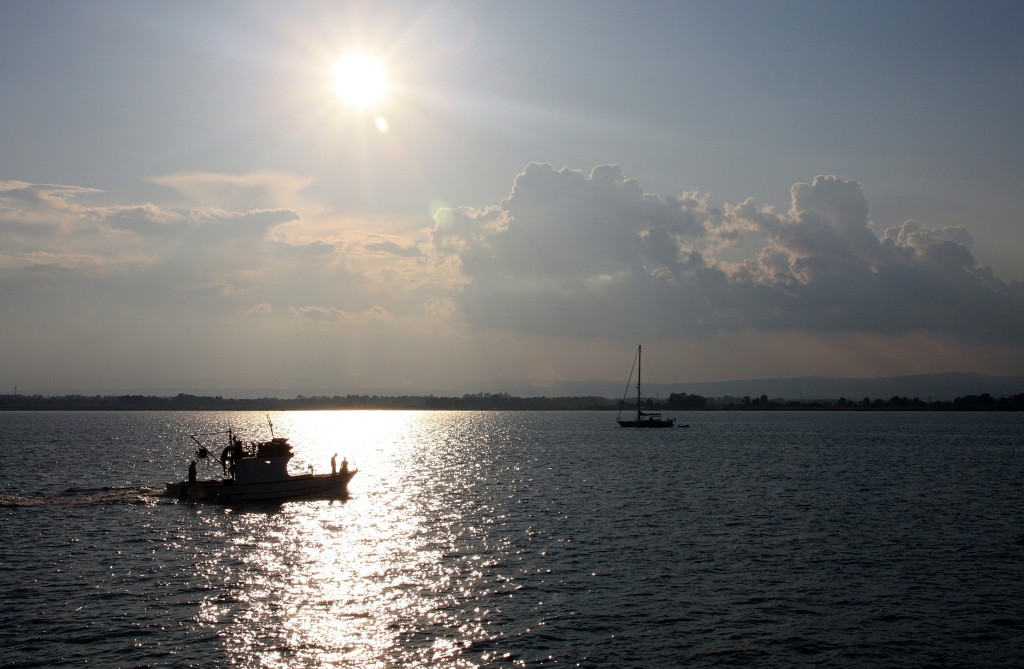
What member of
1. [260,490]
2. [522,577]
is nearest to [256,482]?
[260,490]

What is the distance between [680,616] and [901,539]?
22318 millimetres

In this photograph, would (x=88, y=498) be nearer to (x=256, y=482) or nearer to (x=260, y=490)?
(x=256, y=482)

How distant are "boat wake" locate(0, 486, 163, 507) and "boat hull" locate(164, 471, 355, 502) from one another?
2.36 m

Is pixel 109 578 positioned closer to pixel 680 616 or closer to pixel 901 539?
pixel 680 616

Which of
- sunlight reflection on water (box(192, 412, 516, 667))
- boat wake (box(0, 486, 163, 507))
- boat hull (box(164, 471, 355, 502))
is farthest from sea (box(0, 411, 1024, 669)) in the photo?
boat hull (box(164, 471, 355, 502))

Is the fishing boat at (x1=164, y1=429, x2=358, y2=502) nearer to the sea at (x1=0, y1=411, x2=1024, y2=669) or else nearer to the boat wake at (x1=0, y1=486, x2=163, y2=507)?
the sea at (x1=0, y1=411, x2=1024, y2=669)

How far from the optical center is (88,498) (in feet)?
208

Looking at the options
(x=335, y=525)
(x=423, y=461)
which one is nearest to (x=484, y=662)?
(x=335, y=525)

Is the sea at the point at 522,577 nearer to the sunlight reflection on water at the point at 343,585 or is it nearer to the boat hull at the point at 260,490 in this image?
the sunlight reflection on water at the point at 343,585

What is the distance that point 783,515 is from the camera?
55906mm

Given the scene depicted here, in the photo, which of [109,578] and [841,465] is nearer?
[109,578]

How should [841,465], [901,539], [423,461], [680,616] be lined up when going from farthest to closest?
[423,461] → [841,465] → [901,539] → [680,616]

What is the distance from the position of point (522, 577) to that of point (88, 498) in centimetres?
4224

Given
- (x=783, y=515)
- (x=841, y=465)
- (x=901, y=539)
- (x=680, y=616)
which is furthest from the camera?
(x=841, y=465)
